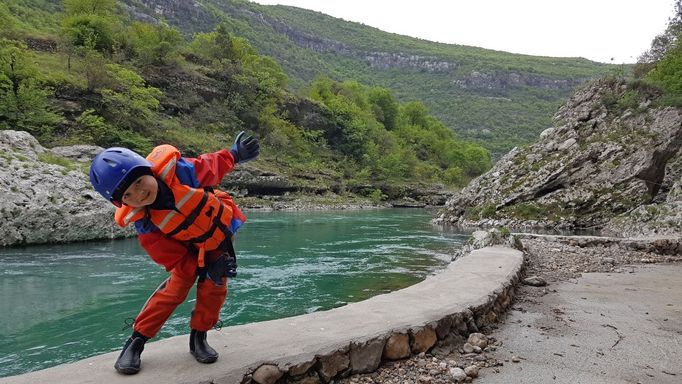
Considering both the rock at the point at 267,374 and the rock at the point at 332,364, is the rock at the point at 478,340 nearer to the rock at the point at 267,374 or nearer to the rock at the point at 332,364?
the rock at the point at 332,364

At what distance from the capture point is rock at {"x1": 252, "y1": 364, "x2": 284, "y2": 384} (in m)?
2.94

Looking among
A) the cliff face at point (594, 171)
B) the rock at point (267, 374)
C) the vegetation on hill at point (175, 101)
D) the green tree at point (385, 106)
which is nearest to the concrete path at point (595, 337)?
the rock at point (267, 374)

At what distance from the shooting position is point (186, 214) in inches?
113

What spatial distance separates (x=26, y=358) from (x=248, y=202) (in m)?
34.2

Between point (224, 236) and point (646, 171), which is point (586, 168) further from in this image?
point (224, 236)

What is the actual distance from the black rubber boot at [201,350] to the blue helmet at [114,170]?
43.6 inches

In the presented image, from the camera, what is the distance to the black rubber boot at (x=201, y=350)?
301 cm

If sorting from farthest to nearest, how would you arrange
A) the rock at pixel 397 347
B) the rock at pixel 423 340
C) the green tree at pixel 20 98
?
the green tree at pixel 20 98 → the rock at pixel 423 340 → the rock at pixel 397 347

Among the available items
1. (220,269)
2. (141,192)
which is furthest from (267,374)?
(141,192)

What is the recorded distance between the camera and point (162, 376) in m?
2.78

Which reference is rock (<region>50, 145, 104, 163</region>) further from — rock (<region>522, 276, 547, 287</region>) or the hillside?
the hillside

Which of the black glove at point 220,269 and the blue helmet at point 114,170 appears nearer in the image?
the blue helmet at point 114,170

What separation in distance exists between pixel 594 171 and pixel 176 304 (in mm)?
22413

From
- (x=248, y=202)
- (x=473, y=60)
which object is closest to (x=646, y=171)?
(x=248, y=202)
